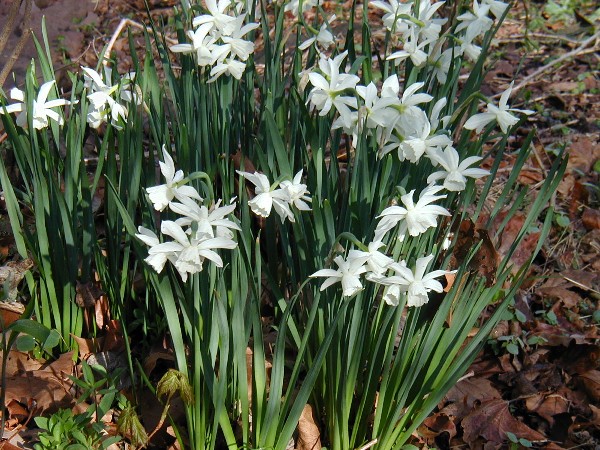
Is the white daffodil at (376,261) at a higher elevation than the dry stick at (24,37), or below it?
below

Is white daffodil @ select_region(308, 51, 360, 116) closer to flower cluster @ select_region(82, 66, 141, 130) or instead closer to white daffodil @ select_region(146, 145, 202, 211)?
white daffodil @ select_region(146, 145, 202, 211)

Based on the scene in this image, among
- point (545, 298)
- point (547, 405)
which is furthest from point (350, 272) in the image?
point (545, 298)

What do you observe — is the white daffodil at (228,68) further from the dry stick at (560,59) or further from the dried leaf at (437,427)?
the dry stick at (560,59)

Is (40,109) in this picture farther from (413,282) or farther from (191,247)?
(413,282)

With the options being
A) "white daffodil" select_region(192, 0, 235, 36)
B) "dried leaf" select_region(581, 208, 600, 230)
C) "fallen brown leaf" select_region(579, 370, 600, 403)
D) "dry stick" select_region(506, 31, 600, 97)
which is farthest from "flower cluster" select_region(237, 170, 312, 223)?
"dry stick" select_region(506, 31, 600, 97)

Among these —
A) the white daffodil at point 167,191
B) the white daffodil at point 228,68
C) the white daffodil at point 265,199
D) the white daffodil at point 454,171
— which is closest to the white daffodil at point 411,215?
the white daffodil at point 454,171

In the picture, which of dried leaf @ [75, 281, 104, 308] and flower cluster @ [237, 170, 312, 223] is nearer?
flower cluster @ [237, 170, 312, 223]

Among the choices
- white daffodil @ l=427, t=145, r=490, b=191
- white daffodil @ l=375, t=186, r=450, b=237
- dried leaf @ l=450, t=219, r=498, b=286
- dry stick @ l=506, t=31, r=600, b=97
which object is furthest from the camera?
dry stick @ l=506, t=31, r=600, b=97
